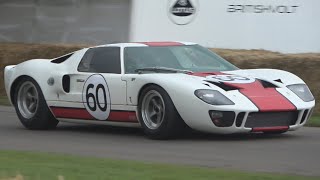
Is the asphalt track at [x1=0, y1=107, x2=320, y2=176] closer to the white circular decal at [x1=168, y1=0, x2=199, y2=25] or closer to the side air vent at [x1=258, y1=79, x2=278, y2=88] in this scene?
the side air vent at [x1=258, y1=79, x2=278, y2=88]

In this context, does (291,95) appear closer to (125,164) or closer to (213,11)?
(125,164)

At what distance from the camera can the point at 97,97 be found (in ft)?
35.5

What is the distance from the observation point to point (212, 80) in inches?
389

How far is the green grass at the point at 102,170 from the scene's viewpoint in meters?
7.02

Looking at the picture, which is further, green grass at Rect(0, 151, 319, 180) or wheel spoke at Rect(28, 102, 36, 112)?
wheel spoke at Rect(28, 102, 36, 112)

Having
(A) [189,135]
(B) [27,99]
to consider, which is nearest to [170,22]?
(B) [27,99]

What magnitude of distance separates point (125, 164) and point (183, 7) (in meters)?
10.2

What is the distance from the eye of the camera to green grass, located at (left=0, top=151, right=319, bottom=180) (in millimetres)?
7023

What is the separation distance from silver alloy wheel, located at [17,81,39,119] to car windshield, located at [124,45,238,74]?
173cm

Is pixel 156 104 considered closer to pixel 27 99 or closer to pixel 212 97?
pixel 212 97

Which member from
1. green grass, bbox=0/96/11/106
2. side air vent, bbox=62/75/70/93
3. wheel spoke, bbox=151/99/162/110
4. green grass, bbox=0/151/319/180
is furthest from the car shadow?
green grass, bbox=0/96/11/106

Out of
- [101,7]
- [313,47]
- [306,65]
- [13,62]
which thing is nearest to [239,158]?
[306,65]

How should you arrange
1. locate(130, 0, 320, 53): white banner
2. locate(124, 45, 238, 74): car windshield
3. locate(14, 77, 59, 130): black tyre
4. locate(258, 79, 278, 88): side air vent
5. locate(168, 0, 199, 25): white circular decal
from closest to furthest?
locate(258, 79, 278, 88): side air vent
locate(124, 45, 238, 74): car windshield
locate(14, 77, 59, 130): black tyre
locate(130, 0, 320, 53): white banner
locate(168, 0, 199, 25): white circular decal

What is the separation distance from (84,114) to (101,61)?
748 millimetres
